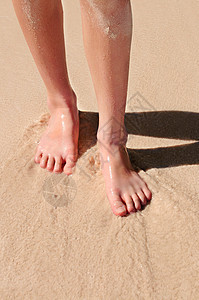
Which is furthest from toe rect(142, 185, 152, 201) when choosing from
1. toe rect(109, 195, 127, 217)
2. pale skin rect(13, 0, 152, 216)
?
toe rect(109, 195, 127, 217)

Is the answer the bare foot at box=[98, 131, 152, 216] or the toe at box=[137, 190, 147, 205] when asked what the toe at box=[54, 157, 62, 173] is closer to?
the bare foot at box=[98, 131, 152, 216]

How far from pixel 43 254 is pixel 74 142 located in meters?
0.50

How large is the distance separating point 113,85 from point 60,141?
1.37 feet

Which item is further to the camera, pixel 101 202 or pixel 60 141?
pixel 60 141

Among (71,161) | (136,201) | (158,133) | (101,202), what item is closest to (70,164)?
(71,161)

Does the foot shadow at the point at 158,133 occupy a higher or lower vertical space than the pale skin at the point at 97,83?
lower

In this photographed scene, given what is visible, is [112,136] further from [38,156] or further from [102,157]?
[38,156]

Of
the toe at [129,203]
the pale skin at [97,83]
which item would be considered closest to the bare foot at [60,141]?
the pale skin at [97,83]

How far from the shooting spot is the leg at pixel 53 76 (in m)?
1.34

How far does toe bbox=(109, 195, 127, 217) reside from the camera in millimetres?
1348

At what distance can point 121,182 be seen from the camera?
1.41 metres

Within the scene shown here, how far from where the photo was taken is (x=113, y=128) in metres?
1.38

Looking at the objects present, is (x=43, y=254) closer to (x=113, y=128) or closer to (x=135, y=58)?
(x=113, y=128)

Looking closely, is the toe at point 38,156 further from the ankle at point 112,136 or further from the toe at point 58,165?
the ankle at point 112,136
